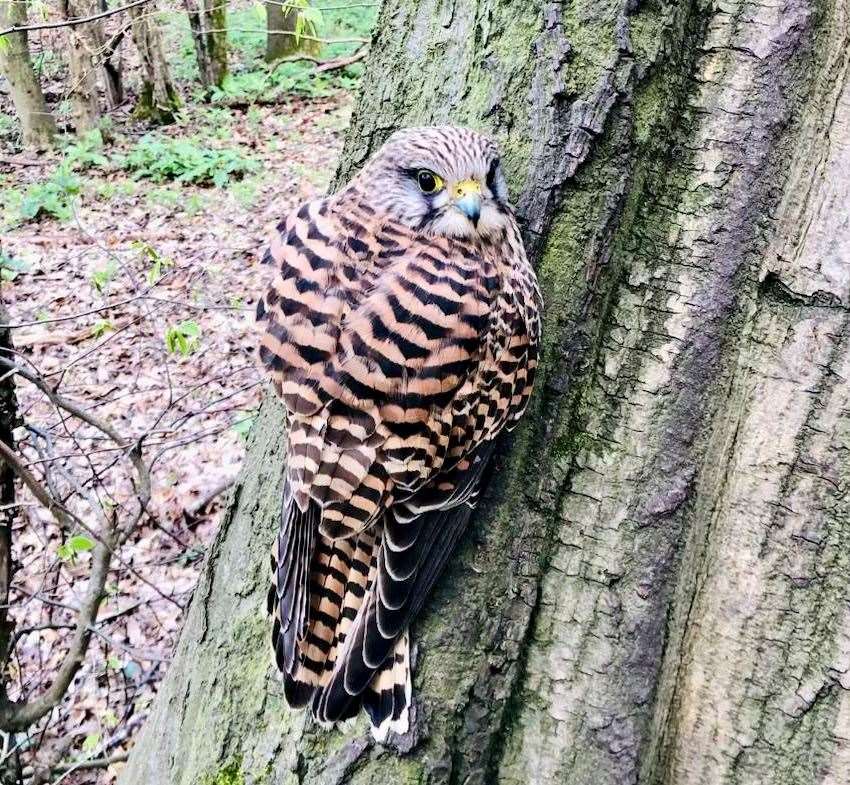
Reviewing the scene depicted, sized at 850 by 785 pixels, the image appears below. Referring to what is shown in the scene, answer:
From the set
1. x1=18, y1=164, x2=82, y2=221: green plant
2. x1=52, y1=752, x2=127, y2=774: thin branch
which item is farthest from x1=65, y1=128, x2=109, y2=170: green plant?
x1=52, y1=752, x2=127, y2=774: thin branch

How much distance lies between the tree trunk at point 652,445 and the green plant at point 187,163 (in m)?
8.60

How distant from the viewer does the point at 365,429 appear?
5.50ft

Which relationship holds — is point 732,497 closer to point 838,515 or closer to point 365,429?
point 838,515

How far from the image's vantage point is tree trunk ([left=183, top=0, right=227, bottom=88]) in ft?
43.0

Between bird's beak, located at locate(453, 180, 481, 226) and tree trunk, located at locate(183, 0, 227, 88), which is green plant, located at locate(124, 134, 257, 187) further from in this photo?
bird's beak, located at locate(453, 180, 481, 226)

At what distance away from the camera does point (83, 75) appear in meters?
10.9

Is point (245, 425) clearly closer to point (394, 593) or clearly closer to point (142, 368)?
point (142, 368)

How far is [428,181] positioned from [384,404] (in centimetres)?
65

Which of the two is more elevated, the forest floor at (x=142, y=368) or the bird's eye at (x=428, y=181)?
the bird's eye at (x=428, y=181)

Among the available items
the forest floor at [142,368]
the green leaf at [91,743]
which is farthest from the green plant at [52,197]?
the green leaf at [91,743]

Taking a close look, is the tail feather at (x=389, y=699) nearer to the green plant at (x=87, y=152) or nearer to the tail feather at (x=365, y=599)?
the tail feather at (x=365, y=599)

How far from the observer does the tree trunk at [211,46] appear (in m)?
13.1

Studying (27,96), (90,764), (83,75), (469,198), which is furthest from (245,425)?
(27,96)

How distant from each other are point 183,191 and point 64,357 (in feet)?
13.9
